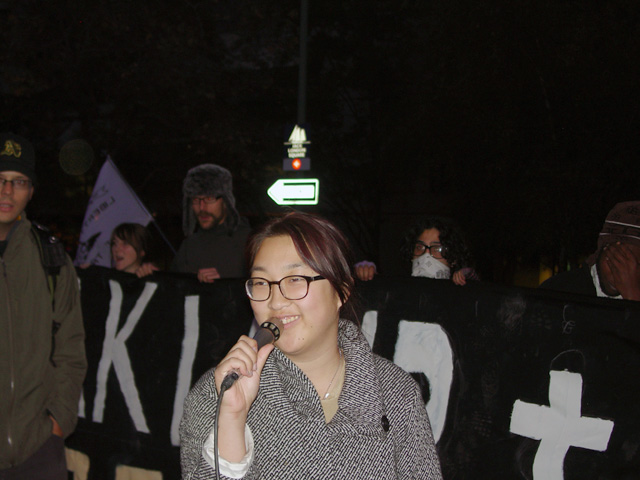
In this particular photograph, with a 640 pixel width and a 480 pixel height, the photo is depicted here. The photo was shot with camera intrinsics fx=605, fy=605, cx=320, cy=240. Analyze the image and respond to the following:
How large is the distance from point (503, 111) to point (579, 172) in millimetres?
1608

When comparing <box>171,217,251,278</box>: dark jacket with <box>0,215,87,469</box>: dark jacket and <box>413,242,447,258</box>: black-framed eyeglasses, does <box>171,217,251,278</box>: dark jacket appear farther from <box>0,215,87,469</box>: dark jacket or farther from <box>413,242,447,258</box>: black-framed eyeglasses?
<box>0,215,87,469</box>: dark jacket

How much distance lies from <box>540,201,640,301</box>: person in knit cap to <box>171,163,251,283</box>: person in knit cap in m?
2.30

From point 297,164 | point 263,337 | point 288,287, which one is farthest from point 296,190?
point 263,337

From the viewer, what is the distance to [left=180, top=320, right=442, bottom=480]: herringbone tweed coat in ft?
5.58

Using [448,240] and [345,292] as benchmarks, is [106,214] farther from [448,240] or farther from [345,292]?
[345,292]

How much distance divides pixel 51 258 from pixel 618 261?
2.76 meters

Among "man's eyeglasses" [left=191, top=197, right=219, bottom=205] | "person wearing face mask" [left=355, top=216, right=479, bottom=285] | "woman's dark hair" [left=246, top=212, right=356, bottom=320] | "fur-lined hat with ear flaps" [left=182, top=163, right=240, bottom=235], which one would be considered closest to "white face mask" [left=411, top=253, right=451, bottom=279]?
"person wearing face mask" [left=355, top=216, right=479, bottom=285]

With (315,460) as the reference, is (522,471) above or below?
below

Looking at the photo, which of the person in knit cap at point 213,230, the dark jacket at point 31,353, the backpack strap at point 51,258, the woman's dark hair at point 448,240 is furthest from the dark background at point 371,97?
the dark jacket at point 31,353

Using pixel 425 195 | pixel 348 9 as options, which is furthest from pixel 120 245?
pixel 425 195

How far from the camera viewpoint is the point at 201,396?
5.74 ft

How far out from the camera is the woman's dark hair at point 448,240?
150 inches

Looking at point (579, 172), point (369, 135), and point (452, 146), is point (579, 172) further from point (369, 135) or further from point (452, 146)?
point (369, 135)

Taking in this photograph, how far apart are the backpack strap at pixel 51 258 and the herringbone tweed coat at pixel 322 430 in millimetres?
1474
